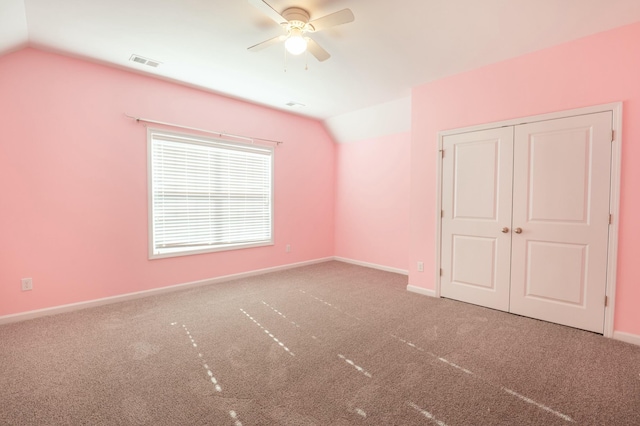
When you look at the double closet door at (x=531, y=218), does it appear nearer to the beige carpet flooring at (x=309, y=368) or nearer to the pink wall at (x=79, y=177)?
the beige carpet flooring at (x=309, y=368)

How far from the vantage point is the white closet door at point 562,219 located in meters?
2.67

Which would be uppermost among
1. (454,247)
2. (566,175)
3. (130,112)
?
(130,112)

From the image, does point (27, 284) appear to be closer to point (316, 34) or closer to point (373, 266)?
point (316, 34)

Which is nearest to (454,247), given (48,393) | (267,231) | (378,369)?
(378,369)

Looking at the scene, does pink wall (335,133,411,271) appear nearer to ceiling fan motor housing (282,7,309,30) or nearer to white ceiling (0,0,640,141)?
white ceiling (0,0,640,141)

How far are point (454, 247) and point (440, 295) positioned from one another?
652 mm

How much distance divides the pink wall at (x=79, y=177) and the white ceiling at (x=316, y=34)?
284mm

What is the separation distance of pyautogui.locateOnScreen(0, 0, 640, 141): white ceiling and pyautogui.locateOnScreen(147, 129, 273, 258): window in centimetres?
97

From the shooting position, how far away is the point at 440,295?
3.72 meters

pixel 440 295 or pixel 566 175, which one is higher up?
pixel 566 175

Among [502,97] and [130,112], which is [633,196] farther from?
[130,112]

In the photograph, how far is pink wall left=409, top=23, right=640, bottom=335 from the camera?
8.28 feet

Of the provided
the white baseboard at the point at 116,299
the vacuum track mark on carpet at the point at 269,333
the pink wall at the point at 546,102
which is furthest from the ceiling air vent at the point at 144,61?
the pink wall at the point at 546,102

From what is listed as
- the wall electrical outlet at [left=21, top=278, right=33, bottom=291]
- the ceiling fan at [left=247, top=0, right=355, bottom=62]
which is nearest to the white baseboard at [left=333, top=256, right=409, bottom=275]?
the ceiling fan at [left=247, top=0, right=355, bottom=62]
